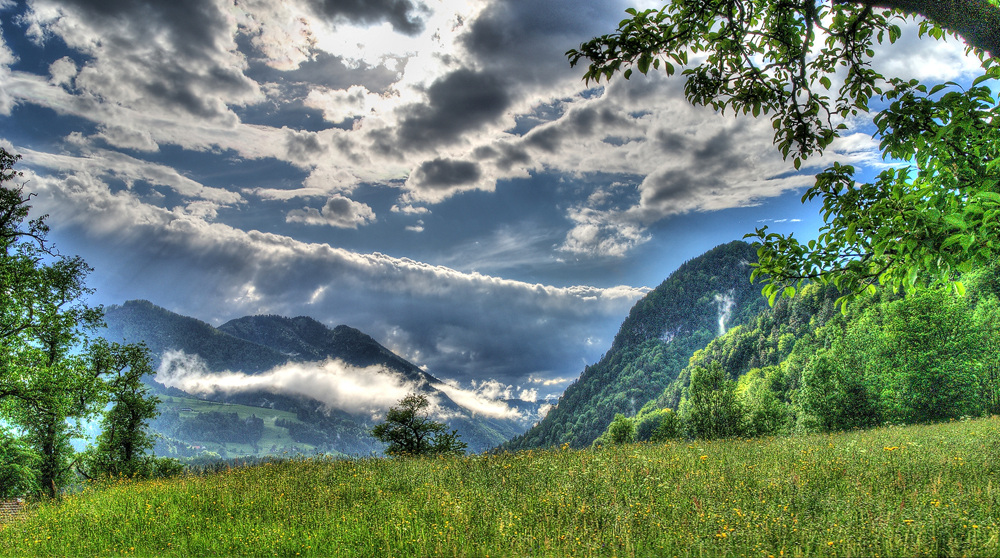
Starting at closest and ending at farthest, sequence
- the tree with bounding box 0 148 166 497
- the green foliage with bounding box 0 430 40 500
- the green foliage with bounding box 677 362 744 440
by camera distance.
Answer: the tree with bounding box 0 148 166 497
the green foliage with bounding box 0 430 40 500
the green foliage with bounding box 677 362 744 440

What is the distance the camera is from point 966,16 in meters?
4.29

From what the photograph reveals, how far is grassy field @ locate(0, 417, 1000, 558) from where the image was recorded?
5984 mm

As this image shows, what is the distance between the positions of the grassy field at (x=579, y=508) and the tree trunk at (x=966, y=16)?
17.5 ft

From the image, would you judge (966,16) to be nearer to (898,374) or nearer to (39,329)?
(39,329)

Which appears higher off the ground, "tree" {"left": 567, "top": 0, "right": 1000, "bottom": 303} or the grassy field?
"tree" {"left": 567, "top": 0, "right": 1000, "bottom": 303}

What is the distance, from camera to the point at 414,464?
12641mm

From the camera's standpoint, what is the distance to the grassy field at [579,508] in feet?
19.6

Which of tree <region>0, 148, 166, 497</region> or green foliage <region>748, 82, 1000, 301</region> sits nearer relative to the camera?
green foliage <region>748, 82, 1000, 301</region>

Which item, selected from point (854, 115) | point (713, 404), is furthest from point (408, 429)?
point (713, 404)

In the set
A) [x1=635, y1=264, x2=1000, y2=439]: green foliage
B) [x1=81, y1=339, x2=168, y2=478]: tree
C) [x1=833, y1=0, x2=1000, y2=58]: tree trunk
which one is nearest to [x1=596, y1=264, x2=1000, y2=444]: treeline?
[x1=635, y1=264, x2=1000, y2=439]: green foliage

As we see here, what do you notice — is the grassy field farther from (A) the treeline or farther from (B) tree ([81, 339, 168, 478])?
(B) tree ([81, 339, 168, 478])

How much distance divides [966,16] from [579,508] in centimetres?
776

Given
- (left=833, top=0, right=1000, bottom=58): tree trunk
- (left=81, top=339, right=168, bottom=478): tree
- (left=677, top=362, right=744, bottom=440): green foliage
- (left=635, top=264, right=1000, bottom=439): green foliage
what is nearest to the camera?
(left=833, top=0, right=1000, bottom=58): tree trunk

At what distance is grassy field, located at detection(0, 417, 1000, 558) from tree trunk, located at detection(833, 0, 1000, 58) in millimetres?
5334
